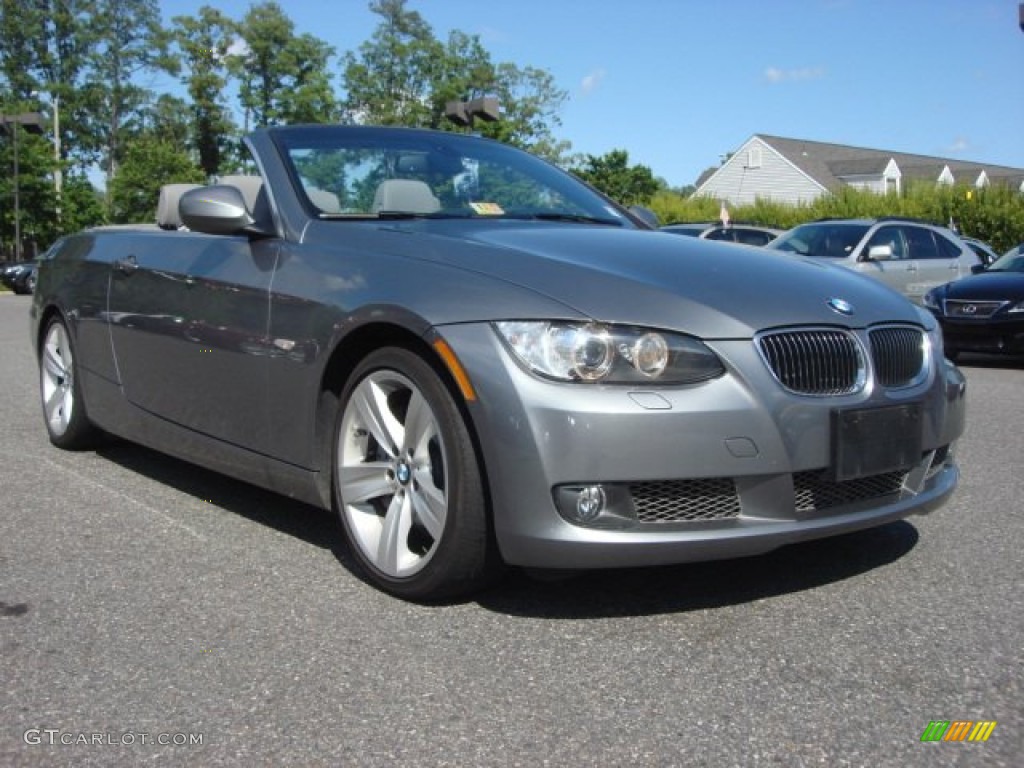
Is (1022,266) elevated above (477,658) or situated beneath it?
elevated above

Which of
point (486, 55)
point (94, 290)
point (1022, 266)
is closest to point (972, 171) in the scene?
point (486, 55)

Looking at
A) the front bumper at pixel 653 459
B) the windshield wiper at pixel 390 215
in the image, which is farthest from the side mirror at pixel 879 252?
the front bumper at pixel 653 459

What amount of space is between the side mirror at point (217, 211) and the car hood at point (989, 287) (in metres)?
9.17

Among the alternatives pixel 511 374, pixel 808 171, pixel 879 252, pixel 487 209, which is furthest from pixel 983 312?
pixel 808 171

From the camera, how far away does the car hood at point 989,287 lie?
11.1 m

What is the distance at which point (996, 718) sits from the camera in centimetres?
248

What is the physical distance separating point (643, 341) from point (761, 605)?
0.89 meters

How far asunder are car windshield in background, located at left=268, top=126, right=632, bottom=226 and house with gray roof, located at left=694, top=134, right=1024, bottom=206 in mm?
62637

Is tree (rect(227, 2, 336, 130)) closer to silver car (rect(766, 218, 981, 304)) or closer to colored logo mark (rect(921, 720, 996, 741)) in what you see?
silver car (rect(766, 218, 981, 304))

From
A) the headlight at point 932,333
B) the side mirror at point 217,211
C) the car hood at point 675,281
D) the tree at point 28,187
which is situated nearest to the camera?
the car hood at point 675,281

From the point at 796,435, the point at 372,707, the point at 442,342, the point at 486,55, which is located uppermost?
the point at 486,55

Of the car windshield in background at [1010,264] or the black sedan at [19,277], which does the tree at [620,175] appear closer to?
the black sedan at [19,277]

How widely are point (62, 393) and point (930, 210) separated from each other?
2979cm

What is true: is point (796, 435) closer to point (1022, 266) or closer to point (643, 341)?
point (643, 341)
